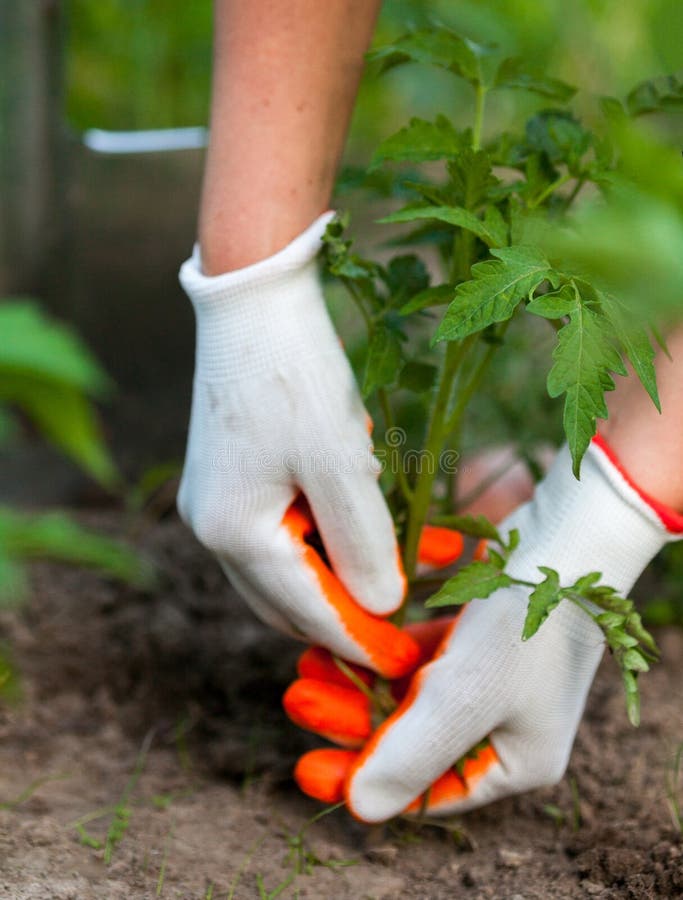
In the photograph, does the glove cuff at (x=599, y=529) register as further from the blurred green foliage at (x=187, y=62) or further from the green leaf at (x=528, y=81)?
the blurred green foliage at (x=187, y=62)

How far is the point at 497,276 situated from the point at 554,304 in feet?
0.16

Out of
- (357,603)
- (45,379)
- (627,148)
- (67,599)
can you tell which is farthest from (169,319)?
(627,148)

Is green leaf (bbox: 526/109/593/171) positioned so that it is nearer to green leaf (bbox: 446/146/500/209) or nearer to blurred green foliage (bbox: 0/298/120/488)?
green leaf (bbox: 446/146/500/209)

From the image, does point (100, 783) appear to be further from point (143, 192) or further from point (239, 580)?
point (143, 192)

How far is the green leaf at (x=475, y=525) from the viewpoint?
0.94 metres

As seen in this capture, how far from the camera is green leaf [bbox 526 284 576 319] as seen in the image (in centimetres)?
72

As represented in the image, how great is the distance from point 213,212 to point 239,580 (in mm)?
404

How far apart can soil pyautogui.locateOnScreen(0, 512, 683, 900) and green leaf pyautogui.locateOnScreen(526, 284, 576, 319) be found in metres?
0.56

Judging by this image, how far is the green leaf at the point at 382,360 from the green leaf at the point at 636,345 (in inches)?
9.5

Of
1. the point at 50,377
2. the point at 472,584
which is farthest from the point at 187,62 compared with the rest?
the point at 472,584

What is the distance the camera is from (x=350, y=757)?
110 cm

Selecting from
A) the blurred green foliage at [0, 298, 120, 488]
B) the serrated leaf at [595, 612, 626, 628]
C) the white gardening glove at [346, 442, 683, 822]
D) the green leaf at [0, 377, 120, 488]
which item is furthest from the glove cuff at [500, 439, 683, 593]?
the green leaf at [0, 377, 120, 488]

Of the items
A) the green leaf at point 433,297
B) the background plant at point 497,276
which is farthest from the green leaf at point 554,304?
the green leaf at point 433,297

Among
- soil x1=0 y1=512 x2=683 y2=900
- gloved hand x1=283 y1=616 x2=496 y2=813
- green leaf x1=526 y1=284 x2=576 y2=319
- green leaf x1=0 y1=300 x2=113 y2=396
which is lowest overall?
soil x1=0 y1=512 x2=683 y2=900
